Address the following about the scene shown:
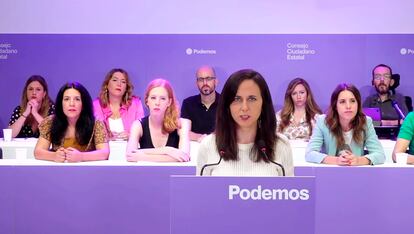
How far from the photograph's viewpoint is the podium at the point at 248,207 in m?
2.16

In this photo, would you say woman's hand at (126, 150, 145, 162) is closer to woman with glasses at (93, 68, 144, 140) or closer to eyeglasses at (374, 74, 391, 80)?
woman with glasses at (93, 68, 144, 140)

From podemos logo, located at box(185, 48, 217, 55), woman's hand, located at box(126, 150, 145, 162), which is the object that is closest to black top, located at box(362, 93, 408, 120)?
podemos logo, located at box(185, 48, 217, 55)

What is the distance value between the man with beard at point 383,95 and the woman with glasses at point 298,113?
92cm

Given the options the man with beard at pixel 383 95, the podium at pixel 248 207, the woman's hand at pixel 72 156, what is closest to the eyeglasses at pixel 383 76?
the man with beard at pixel 383 95

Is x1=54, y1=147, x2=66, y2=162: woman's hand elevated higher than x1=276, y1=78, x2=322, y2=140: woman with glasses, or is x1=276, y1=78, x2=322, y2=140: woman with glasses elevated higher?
x1=276, y1=78, x2=322, y2=140: woman with glasses

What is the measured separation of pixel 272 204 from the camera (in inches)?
85.8

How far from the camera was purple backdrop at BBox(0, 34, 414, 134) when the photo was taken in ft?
24.1

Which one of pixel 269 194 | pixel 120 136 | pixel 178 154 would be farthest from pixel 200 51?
pixel 269 194

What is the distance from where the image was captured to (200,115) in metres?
6.83

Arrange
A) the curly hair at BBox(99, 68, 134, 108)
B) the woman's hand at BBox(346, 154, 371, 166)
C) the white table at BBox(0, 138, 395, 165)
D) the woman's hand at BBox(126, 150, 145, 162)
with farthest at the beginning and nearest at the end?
the curly hair at BBox(99, 68, 134, 108)
the white table at BBox(0, 138, 395, 165)
the woman's hand at BBox(126, 150, 145, 162)
the woman's hand at BBox(346, 154, 371, 166)
